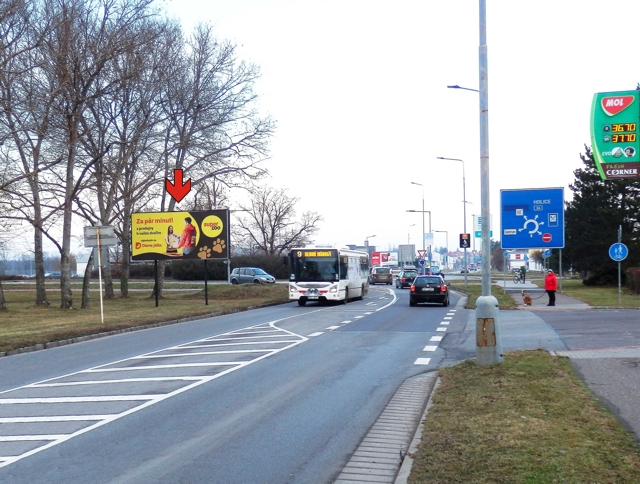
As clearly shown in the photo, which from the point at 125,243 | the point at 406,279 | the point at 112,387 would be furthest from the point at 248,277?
the point at 112,387

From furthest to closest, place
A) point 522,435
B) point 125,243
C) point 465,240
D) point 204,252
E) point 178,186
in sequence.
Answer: point 125,243 → point 465,240 → point 178,186 → point 204,252 → point 522,435

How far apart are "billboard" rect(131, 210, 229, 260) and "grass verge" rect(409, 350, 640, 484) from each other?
26792 millimetres

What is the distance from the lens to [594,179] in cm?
5431

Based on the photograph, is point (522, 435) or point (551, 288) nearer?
point (522, 435)

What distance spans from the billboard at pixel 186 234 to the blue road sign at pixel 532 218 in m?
15.8

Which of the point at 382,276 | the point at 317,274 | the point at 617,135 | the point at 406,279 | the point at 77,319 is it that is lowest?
the point at 77,319

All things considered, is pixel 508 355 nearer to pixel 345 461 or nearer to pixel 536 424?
pixel 536 424

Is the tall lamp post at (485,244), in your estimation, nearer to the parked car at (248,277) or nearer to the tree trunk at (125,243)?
the tree trunk at (125,243)

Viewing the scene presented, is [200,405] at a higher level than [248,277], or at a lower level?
lower

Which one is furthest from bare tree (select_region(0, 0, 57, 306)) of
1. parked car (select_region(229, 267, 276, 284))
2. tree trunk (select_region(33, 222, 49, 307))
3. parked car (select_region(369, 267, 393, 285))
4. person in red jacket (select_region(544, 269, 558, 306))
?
parked car (select_region(369, 267, 393, 285))

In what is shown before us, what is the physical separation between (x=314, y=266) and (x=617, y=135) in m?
24.7

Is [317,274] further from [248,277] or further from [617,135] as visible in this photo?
[248,277]

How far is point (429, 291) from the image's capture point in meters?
33.6

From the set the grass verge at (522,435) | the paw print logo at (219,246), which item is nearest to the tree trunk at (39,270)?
the paw print logo at (219,246)
